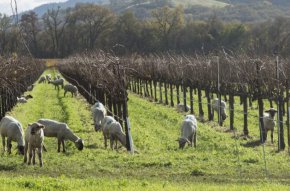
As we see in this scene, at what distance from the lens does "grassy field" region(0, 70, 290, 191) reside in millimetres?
13883

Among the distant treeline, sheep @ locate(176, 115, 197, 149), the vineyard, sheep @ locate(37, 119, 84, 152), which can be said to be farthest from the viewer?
the distant treeline

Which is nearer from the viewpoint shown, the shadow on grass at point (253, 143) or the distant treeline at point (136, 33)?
the shadow on grass at point (253, 143)

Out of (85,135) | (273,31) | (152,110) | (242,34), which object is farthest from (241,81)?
(242,34)

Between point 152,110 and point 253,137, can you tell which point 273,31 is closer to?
point 152,110

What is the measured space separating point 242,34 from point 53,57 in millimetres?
52103

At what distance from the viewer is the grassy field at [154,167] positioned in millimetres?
13883

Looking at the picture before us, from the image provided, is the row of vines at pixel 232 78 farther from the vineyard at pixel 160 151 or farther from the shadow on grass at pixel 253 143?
the shadow on grass at pixel 253 143

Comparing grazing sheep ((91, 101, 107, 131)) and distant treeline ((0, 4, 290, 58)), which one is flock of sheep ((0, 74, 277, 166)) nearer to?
grazing sheep ((91, 101, 107, 131))

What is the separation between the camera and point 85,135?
27.7 metres

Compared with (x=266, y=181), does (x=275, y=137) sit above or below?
below

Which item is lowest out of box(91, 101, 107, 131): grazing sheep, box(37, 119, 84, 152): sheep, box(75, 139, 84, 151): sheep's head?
box(91, 101, 107, 131): grazing sheep

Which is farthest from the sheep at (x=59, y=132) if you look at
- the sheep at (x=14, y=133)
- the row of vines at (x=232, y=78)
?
the row of vines at (x=232, y=78)

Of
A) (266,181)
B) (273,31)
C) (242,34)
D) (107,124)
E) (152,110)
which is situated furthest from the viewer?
(242,34)

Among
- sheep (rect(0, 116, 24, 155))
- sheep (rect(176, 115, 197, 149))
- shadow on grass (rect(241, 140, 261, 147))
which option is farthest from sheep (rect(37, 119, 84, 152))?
shadow on grass (rect(241, 140, 261, 147))
